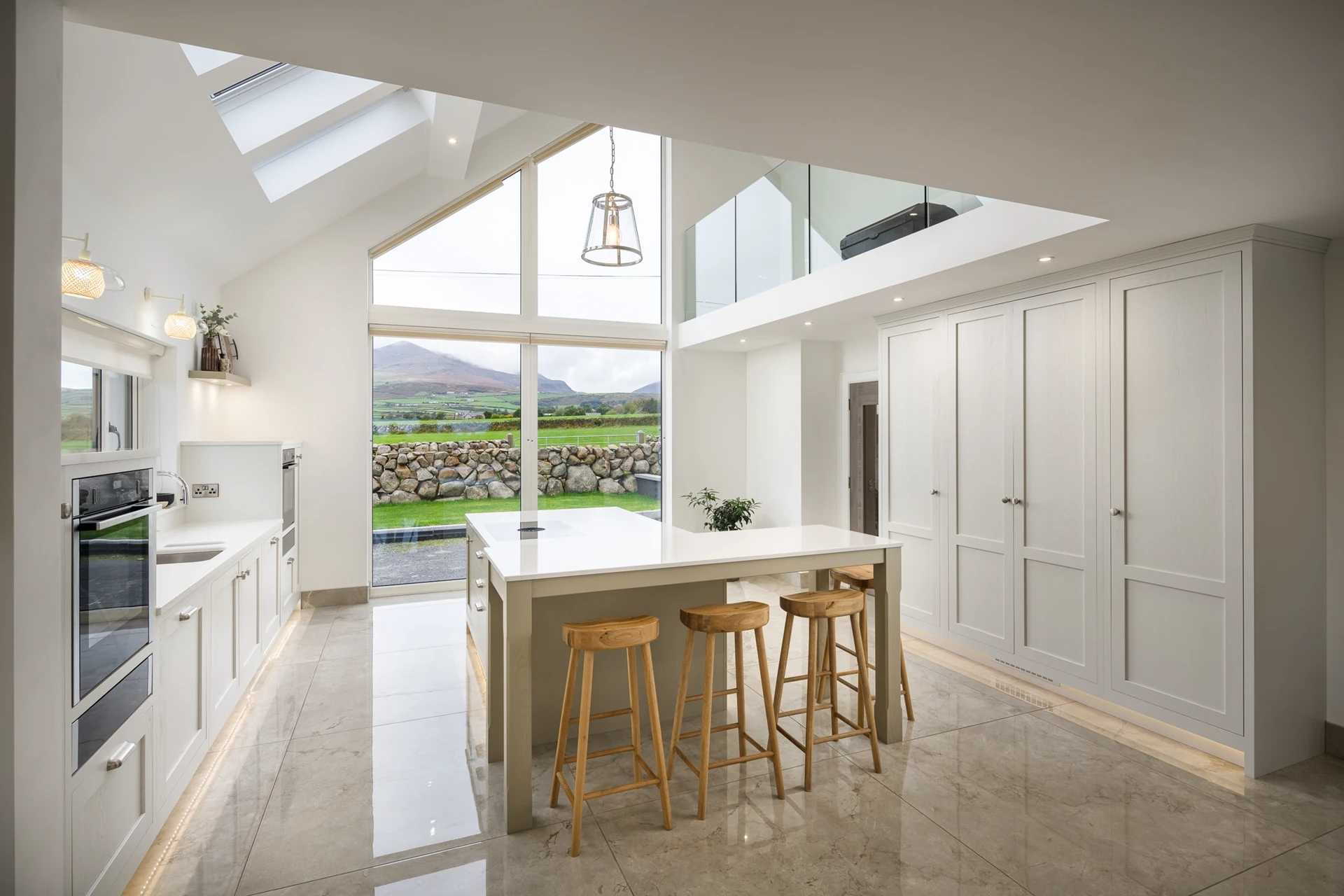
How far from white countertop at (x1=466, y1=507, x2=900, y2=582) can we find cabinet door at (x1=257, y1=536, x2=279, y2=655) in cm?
129

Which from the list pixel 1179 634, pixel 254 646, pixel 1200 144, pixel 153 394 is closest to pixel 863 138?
pixel 1200 144

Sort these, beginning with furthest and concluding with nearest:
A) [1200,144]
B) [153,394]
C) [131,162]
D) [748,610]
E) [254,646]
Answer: [153,394] < [254,646] < [131,162] < [748,610] < [1200,144]

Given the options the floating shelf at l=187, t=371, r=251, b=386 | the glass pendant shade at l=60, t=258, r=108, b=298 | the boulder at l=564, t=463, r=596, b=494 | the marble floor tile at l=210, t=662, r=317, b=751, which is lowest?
the marble floor tile at l=210, t=662, r=317, b=751

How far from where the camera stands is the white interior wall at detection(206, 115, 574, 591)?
5.29m

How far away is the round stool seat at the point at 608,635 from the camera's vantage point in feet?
7.79

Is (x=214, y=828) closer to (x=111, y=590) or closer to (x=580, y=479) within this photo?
(x=111, y=590)

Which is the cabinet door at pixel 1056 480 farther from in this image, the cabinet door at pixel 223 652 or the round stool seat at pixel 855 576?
the cabinet door at pixel 223 652

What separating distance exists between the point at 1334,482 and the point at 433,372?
20.1ft

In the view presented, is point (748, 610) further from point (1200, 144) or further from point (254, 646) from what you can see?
point (254, 646)

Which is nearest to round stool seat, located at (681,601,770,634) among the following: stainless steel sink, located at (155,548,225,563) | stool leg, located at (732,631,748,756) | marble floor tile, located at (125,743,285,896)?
stool leg, located at (732,631,748,756)

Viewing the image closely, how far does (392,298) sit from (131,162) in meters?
2.88

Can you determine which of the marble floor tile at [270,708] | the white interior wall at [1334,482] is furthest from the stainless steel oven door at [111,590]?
the white interior wall at [1334,482]

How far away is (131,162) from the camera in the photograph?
299cm

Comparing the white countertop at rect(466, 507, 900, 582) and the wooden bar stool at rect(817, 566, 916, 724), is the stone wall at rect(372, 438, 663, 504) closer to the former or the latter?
the white countertop at rect(466, 507, 900, 582)
